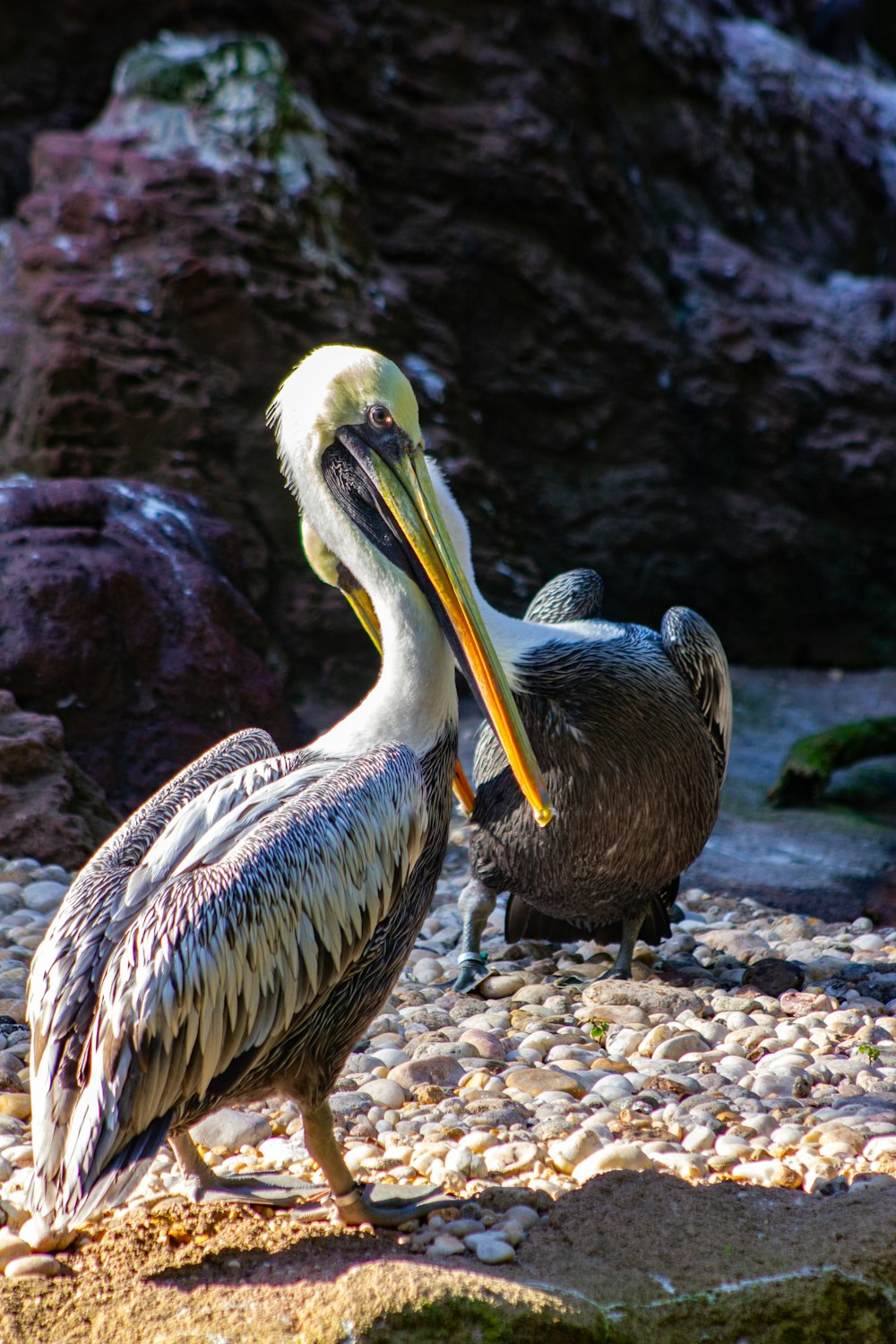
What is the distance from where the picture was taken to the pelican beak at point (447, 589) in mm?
2713

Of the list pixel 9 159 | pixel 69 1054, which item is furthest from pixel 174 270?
pixel 69 1054

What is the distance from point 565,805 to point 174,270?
4.85m

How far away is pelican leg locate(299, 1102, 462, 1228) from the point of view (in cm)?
238

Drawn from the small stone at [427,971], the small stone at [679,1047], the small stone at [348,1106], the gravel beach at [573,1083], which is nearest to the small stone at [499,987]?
the gravel beach at [573,1083]

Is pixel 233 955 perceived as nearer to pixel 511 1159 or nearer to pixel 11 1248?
pixel 11 1248

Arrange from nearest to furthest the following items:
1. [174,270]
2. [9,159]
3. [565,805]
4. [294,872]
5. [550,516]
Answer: [294,872]
[565,805]
[174,270]
[9,159]
[550,516]

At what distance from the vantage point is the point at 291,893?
2.29m

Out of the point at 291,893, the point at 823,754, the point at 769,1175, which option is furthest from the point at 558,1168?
the point at 823,754

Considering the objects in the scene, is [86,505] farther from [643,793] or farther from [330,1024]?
[330,1024]

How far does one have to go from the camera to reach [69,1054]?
2141mm

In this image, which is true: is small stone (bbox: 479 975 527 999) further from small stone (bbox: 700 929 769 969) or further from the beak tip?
the beak tip

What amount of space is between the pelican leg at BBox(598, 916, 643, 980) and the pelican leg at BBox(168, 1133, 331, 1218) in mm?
1632

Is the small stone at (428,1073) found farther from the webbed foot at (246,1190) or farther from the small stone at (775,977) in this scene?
the small stone at (775,977)

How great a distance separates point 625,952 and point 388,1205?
171 centimetres
